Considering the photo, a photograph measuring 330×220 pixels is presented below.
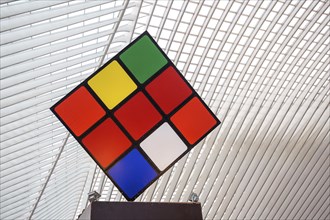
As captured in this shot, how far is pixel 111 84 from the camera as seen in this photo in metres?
4.04

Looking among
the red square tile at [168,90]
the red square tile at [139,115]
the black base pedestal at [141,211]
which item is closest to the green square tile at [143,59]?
the red square tile at [168,90]

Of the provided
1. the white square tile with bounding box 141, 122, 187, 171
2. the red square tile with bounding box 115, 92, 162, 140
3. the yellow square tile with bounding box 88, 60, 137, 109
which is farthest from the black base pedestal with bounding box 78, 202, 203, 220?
the yellow square tile with bounding box 88, 60, 137, 109

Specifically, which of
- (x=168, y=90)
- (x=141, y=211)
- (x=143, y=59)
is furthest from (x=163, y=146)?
(x=143, y=59)

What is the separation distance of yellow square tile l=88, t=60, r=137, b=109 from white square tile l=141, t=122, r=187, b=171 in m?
0.43

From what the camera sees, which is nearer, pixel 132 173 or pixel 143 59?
pixel 132 173

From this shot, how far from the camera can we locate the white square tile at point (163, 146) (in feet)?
12.5

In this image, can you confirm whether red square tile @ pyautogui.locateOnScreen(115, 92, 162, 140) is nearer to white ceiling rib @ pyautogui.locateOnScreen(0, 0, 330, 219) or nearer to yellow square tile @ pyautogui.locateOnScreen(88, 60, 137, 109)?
yellow square tile @ pyautogui.locateOnScreen(88, 60, 137, 109)

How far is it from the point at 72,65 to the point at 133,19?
4805 millimetres

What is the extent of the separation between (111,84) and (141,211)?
118 cm

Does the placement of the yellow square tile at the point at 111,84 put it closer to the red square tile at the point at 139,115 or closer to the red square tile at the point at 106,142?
the red square tile at the point at 139,115

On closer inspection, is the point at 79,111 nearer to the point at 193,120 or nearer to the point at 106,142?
the point at 106,142

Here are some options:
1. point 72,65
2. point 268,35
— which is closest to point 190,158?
point 268,35

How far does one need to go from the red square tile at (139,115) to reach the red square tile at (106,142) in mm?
91

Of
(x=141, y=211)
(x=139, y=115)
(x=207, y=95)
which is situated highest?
(x=139, y=115)
